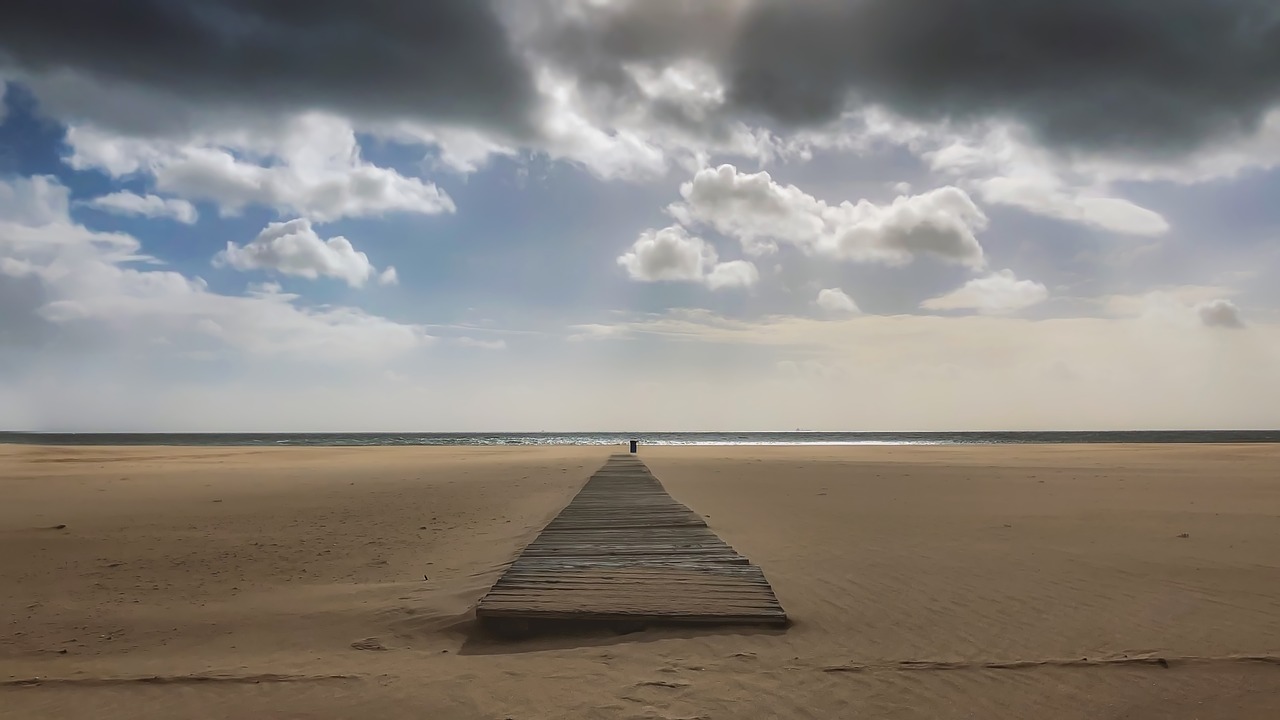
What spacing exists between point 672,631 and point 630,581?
1207 mm

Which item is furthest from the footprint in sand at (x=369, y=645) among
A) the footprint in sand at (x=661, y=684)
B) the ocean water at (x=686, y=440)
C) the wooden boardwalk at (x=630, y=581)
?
the ocean water at (x=686, y=440)

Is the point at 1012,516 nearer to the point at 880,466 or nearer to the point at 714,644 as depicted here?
the point at 714,644

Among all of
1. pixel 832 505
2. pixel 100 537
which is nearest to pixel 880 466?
pixel 832 505

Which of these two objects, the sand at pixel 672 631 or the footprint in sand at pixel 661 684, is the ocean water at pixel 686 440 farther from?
the footprint in sand at pixel 661 684

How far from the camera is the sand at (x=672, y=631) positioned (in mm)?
4492

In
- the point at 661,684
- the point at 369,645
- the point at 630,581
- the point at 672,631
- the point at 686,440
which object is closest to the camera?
the point at 661,684

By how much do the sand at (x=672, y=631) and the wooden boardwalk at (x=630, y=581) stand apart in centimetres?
27

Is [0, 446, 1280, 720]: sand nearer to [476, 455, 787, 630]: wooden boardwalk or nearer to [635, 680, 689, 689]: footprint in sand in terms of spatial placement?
[635, 680, 689, 689]: footprint in sand

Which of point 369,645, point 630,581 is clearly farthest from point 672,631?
point 369,645

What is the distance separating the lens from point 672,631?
18.3 feet

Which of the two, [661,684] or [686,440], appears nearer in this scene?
[661,684]

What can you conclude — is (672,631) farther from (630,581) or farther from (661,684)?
(630,581)

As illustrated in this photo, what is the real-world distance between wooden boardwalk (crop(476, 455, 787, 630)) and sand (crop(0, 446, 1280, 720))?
265 mm

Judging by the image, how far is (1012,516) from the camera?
41.6 ft
